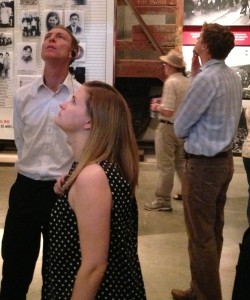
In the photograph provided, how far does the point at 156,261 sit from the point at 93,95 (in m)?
2.44

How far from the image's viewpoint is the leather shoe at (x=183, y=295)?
310cm

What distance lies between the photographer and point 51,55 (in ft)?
7.87

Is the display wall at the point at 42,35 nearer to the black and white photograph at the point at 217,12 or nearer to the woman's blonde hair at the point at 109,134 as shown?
the woman's blonde hair at the point at 109,134

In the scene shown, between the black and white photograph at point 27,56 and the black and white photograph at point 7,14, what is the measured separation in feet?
0.86

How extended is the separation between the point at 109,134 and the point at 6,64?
4088 millimetres

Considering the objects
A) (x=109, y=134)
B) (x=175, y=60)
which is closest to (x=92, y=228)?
Answer: (x=109, y=134)

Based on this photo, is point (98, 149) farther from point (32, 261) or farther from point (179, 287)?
point (179, 287)

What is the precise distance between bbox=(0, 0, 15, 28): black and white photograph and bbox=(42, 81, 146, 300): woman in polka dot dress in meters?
3.90

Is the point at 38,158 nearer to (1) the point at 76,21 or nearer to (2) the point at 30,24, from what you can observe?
(1) the point at 76,21

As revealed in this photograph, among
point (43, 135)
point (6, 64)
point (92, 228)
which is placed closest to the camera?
point (92, 228)

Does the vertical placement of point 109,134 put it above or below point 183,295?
above

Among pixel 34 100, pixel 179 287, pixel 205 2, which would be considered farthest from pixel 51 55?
pixel 205 2

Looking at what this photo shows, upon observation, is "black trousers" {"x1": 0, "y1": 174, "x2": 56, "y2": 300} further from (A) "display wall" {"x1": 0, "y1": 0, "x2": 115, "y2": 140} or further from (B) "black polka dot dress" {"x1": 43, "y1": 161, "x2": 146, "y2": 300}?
(A) "display wall" {"x1": 0, "y1": 0, "x2": 115, "y2": 140}

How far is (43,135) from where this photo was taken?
2424 mm
